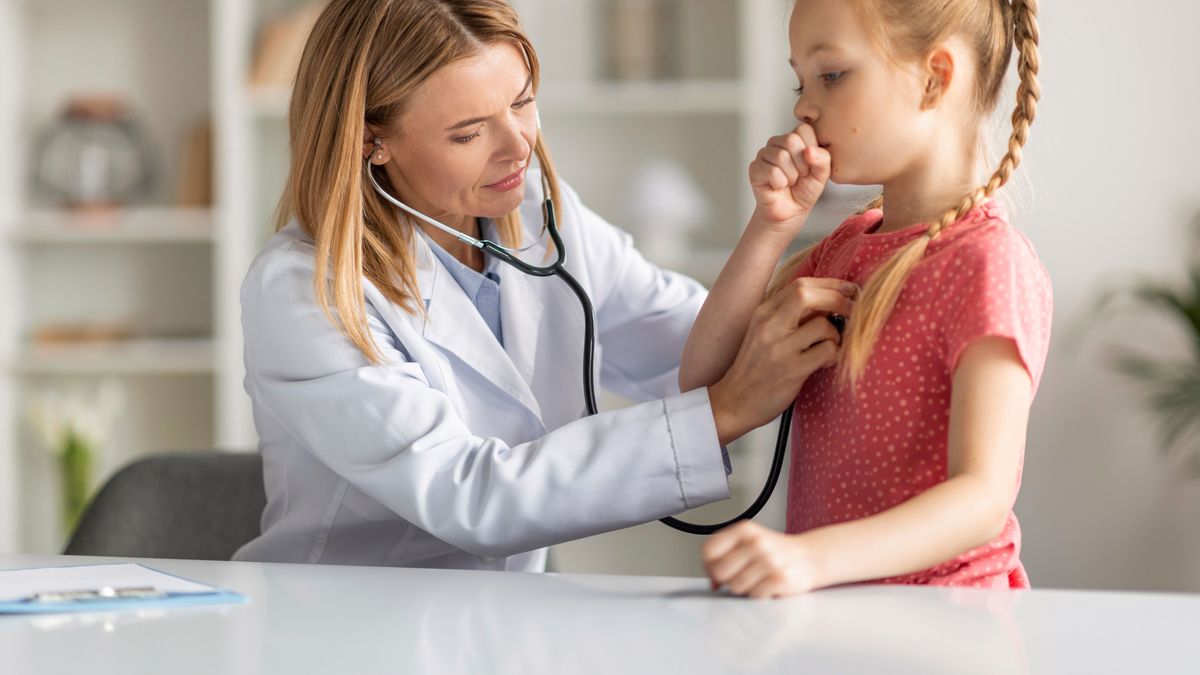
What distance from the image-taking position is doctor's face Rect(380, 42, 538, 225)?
139 cm

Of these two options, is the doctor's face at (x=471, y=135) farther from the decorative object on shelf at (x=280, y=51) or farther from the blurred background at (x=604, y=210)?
the decorative object on shelf at (x=280, y=51)

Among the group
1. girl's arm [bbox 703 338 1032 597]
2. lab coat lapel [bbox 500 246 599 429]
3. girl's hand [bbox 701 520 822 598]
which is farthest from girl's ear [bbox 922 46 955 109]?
lab coat lapel [bbox 500 246 599 429]

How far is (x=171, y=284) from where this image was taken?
3.59 meters

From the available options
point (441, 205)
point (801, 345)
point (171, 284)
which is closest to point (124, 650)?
point (801, 345)

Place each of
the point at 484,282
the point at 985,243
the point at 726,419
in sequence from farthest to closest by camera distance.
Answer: the point at 484,282 → the point at 726,419 → the point at 985,243

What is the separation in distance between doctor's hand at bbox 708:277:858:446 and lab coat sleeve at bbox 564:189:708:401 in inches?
18.9

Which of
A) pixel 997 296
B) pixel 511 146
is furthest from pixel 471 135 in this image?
pixel 997 296

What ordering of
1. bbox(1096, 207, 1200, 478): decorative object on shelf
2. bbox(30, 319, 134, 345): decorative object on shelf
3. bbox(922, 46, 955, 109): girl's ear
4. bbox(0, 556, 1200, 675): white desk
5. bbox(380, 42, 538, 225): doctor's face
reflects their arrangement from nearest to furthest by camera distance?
bbox(0, 556, 1200, 675): white desk < bbox(922, 46, 955, 109): girl's ear < bbox(380, 42, 538, 225): doctor's face < bbox(1096, 207, 1200, 478): decorative object on shelf < bbox(30, 319, 134, 345): decorative object on shelf

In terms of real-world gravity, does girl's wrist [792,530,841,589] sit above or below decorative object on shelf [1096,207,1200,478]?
above

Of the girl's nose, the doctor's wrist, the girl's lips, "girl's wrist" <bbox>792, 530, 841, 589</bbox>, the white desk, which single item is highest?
the girl's nose

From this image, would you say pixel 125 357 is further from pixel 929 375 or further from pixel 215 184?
pixel 929 375

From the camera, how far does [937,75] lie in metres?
1.13

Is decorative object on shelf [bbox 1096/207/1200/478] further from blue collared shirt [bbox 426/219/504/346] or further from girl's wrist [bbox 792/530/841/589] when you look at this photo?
girl's wrist [bbox 792/530/841/589]

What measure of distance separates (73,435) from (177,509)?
199cm
